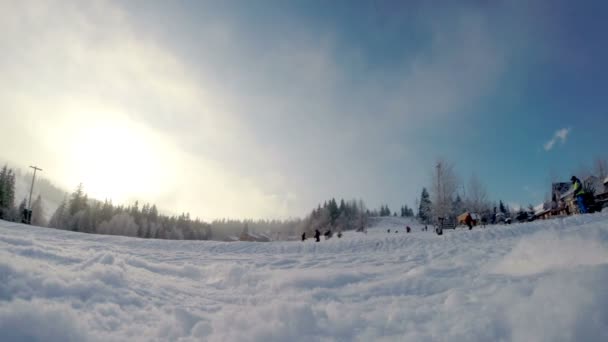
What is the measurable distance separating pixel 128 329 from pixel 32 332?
2.81ft

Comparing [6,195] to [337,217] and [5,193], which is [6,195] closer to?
[5,193]

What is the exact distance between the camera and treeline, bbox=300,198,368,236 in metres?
92.4

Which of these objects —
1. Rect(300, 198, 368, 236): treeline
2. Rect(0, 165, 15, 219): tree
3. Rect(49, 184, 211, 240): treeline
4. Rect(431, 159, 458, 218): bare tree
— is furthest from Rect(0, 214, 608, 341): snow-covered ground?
Rect(300, 198, 368, 236): treeline

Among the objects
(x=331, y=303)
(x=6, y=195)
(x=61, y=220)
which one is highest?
(x=6, y=195)

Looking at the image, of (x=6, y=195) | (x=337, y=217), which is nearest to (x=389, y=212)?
(x=337, y=217)

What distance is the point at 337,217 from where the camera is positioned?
3851 inches

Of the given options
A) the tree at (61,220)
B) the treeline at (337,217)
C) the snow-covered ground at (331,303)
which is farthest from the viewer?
the treeline at (337,217)

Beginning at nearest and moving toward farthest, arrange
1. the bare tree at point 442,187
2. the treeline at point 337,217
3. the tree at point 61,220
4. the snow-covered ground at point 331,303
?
the snow-covered ground at point 331,303
the bare tree at point 442,187
the tree at point 61,220
the treeline at point 337,217

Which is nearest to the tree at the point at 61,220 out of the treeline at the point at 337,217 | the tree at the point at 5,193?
the tree at the point at 5,193

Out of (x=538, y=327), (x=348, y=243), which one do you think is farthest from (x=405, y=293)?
(x=348, y=243)

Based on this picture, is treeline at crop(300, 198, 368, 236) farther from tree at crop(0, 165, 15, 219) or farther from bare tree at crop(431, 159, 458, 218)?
tree at crop(0, 165, 15, 219)

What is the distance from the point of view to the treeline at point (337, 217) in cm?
9238

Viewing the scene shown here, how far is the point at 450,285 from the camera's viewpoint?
185 inches

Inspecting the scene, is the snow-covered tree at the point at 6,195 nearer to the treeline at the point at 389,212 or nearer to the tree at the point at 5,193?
the tree at the point at 5,193
